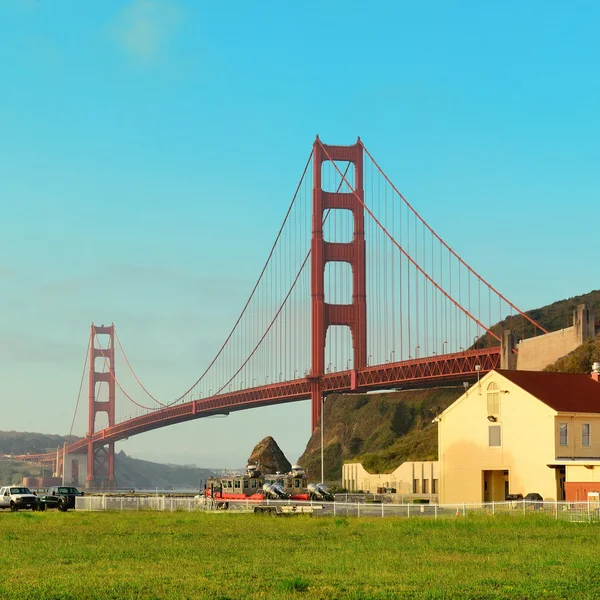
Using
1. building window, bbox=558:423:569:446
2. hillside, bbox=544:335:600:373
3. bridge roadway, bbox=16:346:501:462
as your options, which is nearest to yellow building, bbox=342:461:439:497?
bridge roadway, bbox=16:346:501:462

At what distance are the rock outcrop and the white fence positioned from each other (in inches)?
2456

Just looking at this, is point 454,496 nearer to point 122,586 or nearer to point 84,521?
point 84,521

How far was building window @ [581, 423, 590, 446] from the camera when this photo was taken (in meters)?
56.4

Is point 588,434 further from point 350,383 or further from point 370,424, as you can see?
point 370,424

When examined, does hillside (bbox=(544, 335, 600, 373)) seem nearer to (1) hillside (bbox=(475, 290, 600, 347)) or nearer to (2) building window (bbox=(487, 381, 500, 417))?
(2) building window (bbox=(487, 381, 500, 417))

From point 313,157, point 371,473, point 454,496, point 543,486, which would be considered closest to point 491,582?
point 543,486

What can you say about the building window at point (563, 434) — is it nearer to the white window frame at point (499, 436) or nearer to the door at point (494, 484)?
the white window frame at point (499, 436)

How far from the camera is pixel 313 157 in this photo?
13575 cm

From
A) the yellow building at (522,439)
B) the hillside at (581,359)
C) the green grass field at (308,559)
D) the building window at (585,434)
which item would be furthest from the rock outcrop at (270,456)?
the green grass field at (308,559)

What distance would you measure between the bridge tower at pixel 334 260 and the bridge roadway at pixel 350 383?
327cm

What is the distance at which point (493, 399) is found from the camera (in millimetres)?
60312

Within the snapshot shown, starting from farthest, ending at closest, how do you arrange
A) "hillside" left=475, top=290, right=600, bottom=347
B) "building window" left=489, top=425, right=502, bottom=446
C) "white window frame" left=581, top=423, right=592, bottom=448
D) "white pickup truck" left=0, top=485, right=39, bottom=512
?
1. "hillside" left=475, top=290, right=600, bottom=347
2. "building window" left=489, top=425, right=502, bottom=446
3. "white pickup truck" left=0, top=485, right=39, bottom=512
4. "white window frame" left=581, top=423, right=592, bottom=448

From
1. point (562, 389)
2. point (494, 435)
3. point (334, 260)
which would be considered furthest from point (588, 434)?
point (334, 260)

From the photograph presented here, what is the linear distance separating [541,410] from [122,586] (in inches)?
1552
